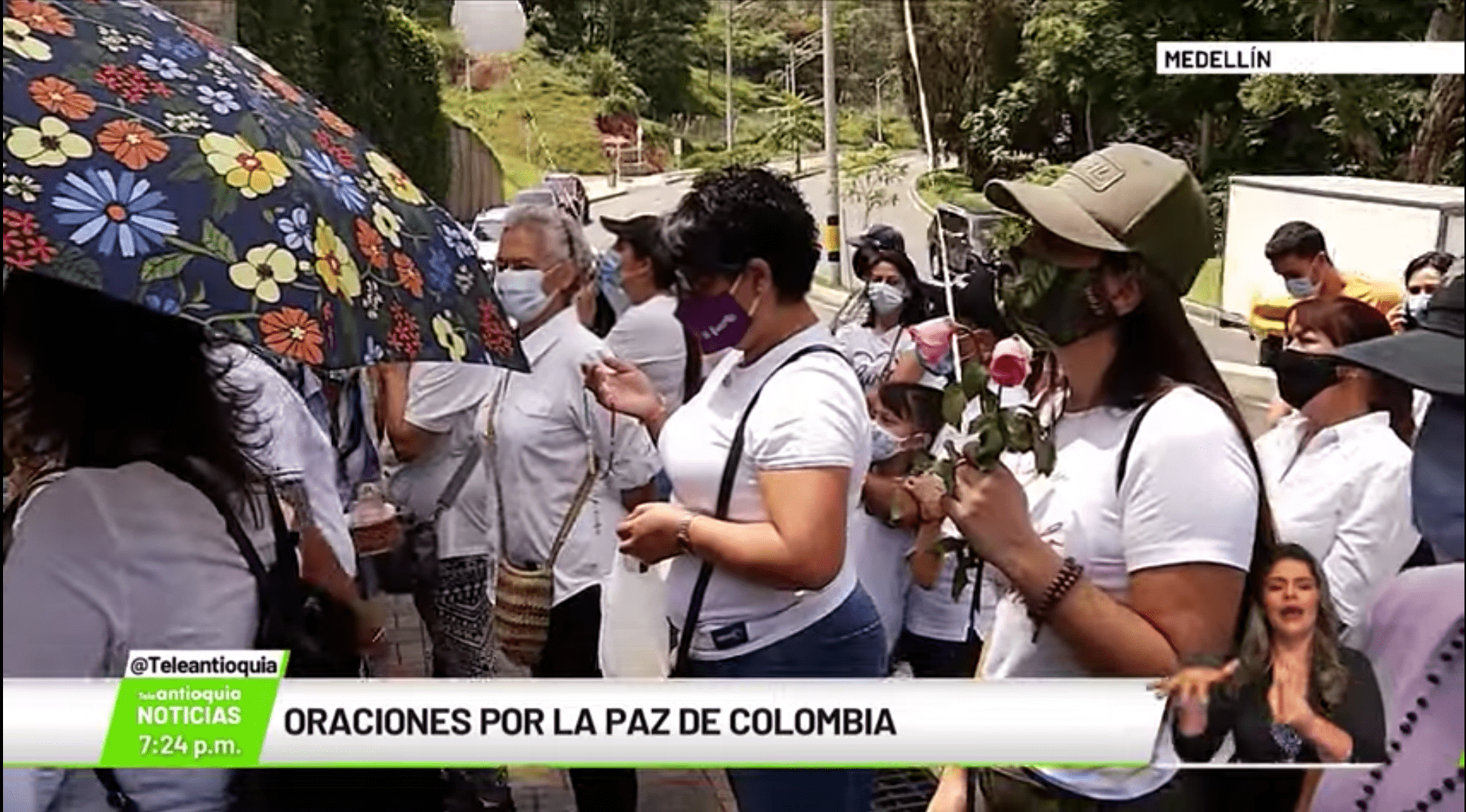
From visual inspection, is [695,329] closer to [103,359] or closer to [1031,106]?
Result: [1031,106]

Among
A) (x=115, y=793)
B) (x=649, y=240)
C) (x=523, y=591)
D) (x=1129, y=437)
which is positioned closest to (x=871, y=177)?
(x=649, y=240)

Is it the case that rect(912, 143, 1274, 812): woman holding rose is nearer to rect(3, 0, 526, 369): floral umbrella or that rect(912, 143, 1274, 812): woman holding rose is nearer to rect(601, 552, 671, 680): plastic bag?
rect(601, 552, 671, 680): plastic bag

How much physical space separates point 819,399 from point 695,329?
0.18 metres

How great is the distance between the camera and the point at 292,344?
2094mm

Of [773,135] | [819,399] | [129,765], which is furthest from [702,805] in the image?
[773,135]

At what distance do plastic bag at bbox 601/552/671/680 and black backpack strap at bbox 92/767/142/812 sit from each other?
0.58 m

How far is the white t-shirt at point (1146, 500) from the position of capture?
74.0 inches

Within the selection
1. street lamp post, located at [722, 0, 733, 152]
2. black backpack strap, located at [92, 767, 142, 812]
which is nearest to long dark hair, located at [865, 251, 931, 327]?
street lamp post, located at [722, 0, 733, 152]

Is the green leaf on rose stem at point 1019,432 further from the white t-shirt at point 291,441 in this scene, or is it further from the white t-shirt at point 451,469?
the white t-shirt at point 291,441

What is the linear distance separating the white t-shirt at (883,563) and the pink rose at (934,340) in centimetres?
20

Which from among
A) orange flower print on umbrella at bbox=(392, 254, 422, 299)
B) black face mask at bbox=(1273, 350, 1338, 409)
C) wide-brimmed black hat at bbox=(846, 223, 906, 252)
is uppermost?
wide-brimmed black hat at bbox=(846, 223, 906, 252)

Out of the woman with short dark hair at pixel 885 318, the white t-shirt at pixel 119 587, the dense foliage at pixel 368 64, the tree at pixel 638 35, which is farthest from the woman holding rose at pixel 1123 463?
the white t-shirt at pixel 119 587

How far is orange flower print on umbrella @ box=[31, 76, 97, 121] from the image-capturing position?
6.57 ft

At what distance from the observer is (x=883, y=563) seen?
226cm
